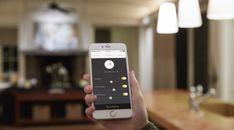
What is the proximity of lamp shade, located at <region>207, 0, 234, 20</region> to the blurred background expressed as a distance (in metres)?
2.85

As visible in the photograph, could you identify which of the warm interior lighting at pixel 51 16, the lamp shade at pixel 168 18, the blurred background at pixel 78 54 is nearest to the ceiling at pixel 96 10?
the blurred background at pixel 78 54

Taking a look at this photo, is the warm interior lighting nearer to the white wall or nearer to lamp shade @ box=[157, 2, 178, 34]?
the white wall

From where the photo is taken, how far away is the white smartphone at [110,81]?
1025 millimetres

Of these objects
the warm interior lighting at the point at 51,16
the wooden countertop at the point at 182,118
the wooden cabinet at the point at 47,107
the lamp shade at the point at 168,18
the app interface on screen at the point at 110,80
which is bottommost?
the wooden cabinet at the point at 47,107

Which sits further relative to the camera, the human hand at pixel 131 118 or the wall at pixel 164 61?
the wall at pixel 164 61

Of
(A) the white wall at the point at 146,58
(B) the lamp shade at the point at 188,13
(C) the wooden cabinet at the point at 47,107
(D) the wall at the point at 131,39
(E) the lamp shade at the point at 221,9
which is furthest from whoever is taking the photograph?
(D) the wall at the point at 131,39

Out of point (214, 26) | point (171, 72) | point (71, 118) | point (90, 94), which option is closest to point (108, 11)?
point (171, 72)

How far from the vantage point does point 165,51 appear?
6.55m

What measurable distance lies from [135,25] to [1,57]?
3.27m

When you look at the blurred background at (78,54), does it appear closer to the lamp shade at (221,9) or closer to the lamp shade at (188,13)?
the lamp shade at (188,13)

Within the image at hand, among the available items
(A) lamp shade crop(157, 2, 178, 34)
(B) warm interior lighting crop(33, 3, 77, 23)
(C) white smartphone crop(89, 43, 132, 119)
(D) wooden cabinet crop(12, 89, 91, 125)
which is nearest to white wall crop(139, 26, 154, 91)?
(B) warm interior lighting crop(33, 3, 77, 23)

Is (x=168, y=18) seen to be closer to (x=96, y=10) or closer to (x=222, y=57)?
(x=222, y=57)

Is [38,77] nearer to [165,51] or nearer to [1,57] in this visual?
[1,57]

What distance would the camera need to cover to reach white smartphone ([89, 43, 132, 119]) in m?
1.03
